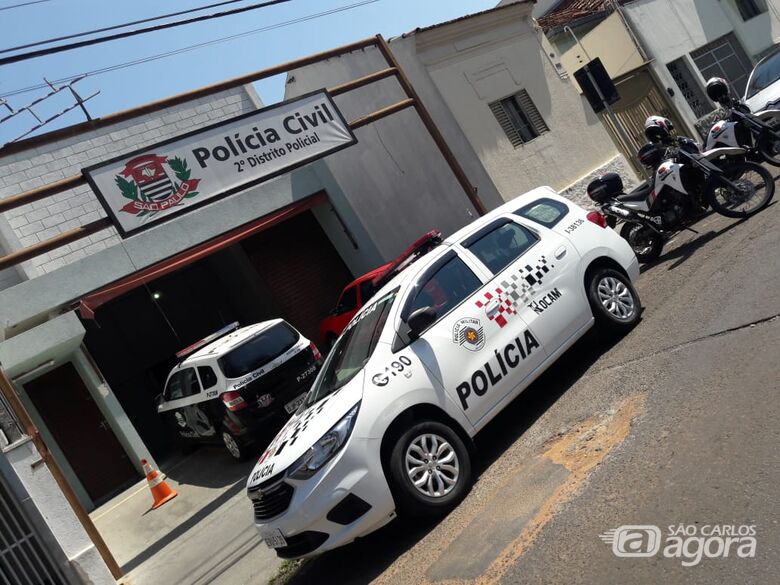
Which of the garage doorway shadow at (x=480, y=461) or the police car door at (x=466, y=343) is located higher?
the police car door at (x=466, y=343)

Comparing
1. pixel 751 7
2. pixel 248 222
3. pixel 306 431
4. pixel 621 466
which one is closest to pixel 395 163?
pixel 248 222

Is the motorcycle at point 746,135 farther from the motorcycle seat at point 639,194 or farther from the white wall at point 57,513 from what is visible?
the white wall at point 57,513

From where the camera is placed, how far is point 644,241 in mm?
10375

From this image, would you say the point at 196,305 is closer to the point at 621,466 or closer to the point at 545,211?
the point at 545,211

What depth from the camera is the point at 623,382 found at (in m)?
6.18

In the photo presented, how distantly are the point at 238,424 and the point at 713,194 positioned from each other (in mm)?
6808

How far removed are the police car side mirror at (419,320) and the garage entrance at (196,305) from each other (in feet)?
33.6

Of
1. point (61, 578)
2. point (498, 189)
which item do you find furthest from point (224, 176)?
point (498, 189)

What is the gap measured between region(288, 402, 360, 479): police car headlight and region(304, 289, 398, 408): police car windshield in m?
0.65

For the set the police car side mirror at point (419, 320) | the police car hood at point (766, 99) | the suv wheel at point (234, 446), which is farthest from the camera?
the police car hood at point (766, 99)

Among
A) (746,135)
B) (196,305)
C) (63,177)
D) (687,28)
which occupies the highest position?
(63,177)

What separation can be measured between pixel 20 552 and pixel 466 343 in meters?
4.69

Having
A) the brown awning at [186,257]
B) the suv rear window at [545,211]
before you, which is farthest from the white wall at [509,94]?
the suv rear window at [545,211]

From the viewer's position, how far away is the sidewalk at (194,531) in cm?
738
